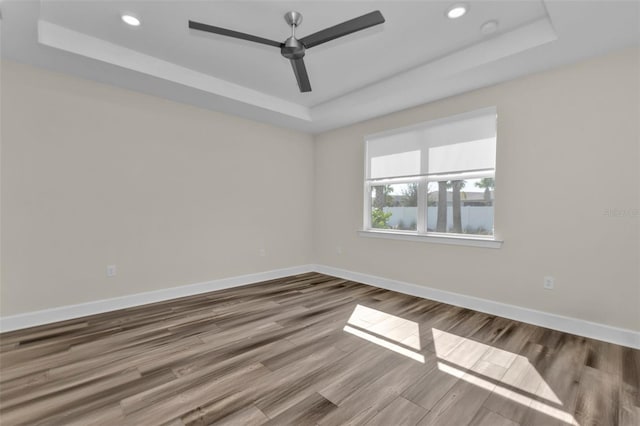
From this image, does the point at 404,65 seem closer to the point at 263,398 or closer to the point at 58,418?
the point at 263,398

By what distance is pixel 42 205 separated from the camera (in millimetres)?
2910

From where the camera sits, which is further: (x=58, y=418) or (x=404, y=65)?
(x=404, y=65)

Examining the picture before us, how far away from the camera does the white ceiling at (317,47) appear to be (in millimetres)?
2264

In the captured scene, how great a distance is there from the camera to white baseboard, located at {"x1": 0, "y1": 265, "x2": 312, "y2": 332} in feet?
9.20

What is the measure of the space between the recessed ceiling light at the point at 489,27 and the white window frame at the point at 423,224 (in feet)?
3.42

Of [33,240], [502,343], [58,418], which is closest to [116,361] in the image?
[58,418]

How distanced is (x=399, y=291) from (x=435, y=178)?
1686 mm

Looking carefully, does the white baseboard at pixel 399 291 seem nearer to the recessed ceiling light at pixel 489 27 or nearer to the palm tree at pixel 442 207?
the palm tree at pixel 442 207

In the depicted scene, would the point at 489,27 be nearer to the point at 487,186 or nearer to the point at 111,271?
the point at 487,186

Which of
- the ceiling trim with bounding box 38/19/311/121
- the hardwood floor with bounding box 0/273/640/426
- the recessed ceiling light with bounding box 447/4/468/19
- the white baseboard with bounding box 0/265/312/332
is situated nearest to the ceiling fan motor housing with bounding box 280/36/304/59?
the recessed ceiling light with bounding box 447/4/468/19

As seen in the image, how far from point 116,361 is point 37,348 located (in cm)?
84

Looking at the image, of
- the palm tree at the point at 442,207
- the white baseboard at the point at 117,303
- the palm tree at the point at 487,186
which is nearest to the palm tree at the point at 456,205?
the palm tree at the point at 442,207

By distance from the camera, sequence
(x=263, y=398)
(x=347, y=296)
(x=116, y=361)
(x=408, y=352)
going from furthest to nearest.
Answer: (x=347, y=296), (x=408, y=352), (x=116, y=361), (x=263, y=398)

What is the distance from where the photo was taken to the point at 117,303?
331cm
